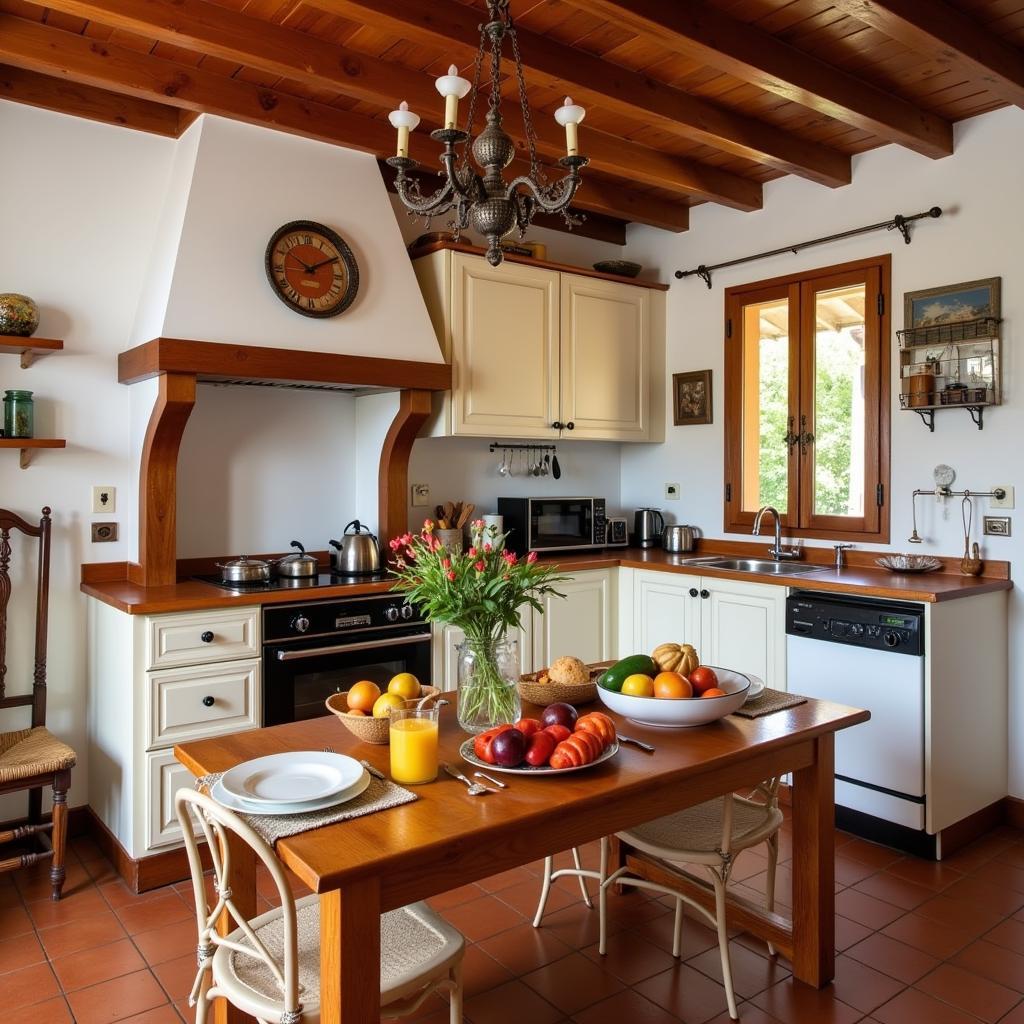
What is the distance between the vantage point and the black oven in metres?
2.99

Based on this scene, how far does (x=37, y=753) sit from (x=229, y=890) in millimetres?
1569

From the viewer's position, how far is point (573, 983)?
2.23 metres

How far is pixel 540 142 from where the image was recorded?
3.27 m

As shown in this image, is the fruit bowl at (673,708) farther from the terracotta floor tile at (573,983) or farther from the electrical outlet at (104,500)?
the electrical outlet at (104,500)

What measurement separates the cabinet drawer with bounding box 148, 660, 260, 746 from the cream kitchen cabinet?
1.34m

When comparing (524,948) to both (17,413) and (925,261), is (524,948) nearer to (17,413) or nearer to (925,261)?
(17,413)

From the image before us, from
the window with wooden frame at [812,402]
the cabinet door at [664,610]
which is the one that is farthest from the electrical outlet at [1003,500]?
the cabinet door at [664,610]

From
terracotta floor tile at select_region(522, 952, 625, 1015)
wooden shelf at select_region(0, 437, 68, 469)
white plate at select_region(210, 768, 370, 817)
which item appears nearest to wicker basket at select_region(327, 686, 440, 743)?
white plate at select_region(210, 768, 370, 817)

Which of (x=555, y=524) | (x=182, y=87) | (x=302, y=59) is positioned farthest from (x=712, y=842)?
(x=182, y=87)

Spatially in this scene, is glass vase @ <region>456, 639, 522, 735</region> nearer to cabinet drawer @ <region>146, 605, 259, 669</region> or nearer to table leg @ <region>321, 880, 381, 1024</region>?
table leg @ <region>321, 880, 381, 1024</region>

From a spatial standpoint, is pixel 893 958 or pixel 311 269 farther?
pixel 311 269

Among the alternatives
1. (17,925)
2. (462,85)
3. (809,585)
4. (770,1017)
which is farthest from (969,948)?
(17,925)

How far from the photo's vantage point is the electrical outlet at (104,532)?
10.5ft

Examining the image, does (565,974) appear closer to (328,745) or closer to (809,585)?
(328,745)
